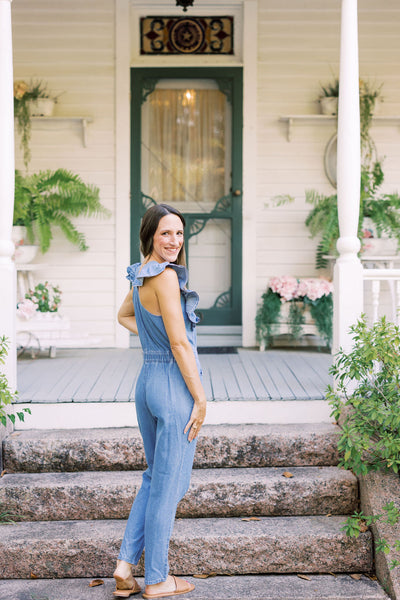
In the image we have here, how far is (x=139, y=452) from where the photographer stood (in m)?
3.46

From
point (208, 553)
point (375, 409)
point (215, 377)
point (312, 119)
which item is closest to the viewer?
point (208, 553)

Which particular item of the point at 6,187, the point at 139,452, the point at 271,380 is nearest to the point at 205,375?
the point at 271,380

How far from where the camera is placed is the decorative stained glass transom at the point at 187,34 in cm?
579

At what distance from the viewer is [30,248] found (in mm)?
5535

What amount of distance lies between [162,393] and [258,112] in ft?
12.9

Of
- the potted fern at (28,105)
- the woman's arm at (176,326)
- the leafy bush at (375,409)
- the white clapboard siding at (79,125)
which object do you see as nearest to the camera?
the woman's arm at (176,326)

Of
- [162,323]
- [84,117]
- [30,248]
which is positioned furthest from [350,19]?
[30,248]

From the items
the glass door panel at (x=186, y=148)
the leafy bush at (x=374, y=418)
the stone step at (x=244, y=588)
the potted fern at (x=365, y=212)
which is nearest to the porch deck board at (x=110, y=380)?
the stone step at (x=244, y=588)

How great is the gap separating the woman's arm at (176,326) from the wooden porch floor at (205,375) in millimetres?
1259

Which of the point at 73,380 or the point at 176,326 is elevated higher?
the point at 176,326

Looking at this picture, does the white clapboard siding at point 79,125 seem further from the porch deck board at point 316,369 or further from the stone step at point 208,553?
the stone step at point 208,553

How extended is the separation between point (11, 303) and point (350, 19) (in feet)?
8.24

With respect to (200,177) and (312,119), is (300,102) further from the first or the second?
(200,177)

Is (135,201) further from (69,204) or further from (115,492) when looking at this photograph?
(115,492)
